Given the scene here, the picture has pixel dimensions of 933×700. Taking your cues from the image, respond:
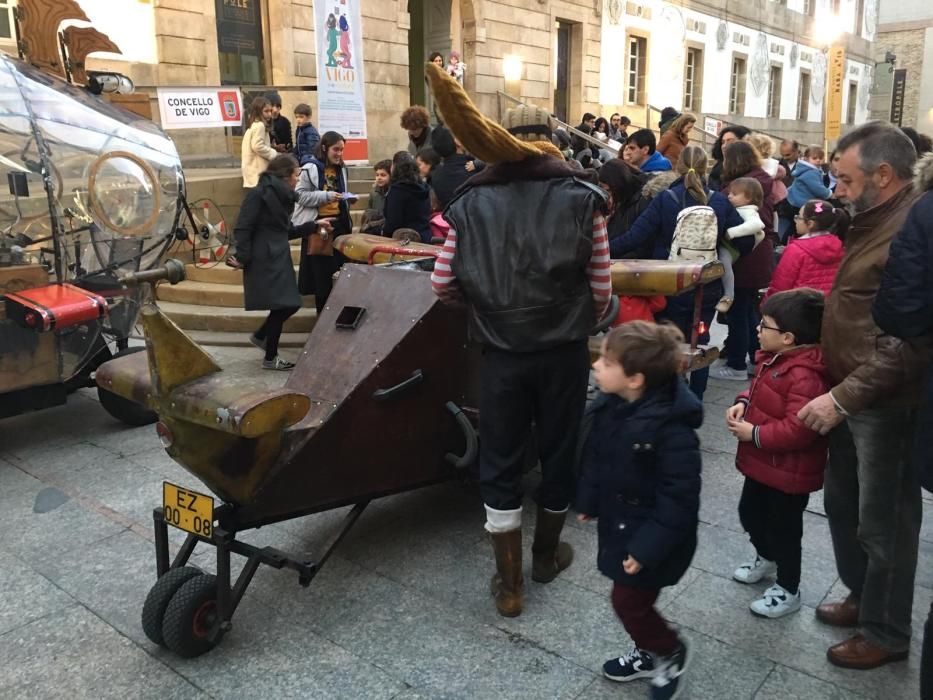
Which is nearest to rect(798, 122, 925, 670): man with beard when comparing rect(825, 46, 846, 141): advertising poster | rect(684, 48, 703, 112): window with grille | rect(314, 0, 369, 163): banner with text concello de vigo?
rect(314, 0, 369, 163): banner with text concello de vigo

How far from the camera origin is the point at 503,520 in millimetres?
2955

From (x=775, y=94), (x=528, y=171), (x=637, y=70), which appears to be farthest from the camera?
(x=775, y=94)

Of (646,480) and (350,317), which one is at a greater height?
(350,317)

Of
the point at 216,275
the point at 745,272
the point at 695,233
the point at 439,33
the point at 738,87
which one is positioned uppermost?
the point at 439,33

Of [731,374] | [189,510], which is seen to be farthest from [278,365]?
[189,510]

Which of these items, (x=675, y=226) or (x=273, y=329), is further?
(x=273, y=329)

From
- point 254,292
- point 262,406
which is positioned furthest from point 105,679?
point 254,292

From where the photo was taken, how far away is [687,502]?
227cm

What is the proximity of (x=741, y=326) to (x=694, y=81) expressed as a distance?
2094 cm

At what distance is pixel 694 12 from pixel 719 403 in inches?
854

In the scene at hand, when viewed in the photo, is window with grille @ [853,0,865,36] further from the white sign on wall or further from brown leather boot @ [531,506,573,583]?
brown leather boot @ [531,506,573,583]

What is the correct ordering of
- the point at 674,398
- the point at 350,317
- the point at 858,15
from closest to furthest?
the point at 674,398
the point at 350,317
the point at 858,15

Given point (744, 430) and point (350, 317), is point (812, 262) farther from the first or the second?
point (350, 317)

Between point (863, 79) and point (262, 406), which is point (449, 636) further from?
point (863, 79)
